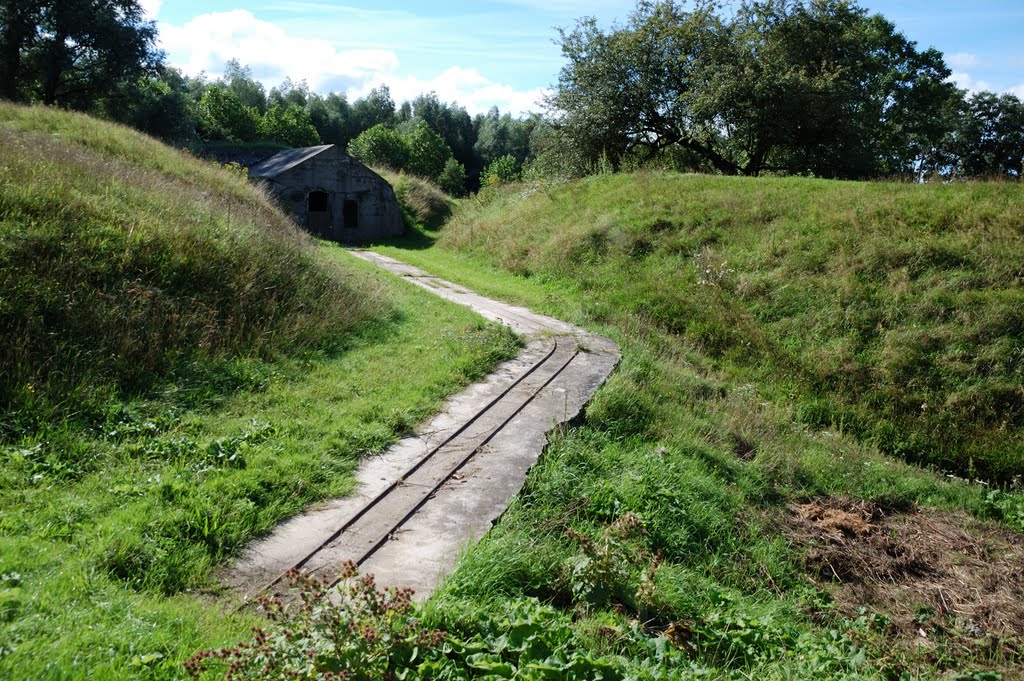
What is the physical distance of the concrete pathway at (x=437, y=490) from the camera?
159 inches

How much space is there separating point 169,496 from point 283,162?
960 inches

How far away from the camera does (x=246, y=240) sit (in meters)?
9.41

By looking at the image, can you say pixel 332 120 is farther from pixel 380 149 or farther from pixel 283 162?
pixel 283 162

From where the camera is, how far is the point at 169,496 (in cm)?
447

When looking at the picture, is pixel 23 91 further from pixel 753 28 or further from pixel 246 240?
pixel 753 28

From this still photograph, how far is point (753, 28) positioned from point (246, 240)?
74.3 feet

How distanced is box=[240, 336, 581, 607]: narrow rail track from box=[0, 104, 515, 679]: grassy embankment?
0.44m

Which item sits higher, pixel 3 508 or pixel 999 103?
pixel 999 103

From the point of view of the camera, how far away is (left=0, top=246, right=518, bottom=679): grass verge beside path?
301cm

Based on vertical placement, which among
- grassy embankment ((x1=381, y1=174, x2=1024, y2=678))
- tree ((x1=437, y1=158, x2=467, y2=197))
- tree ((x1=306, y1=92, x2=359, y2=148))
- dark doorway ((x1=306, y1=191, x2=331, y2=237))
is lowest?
grassy embankment ((x1=381, y1=174, x2=1024, y2=678))

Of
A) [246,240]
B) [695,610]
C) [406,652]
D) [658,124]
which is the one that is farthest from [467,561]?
[658,124]

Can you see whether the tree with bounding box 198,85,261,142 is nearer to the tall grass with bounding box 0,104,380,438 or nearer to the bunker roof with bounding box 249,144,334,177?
the bunker roof with bounding box 249,144,334,177

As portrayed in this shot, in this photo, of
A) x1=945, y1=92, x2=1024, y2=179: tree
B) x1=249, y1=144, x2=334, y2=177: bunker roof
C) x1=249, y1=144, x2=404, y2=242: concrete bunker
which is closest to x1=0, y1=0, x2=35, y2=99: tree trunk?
x1=249, y1=144, x2=334, y2=177: bunker roof

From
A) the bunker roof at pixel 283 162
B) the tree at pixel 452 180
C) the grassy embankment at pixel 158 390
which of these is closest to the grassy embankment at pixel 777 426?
the grassy embankment at pixel 158 390
